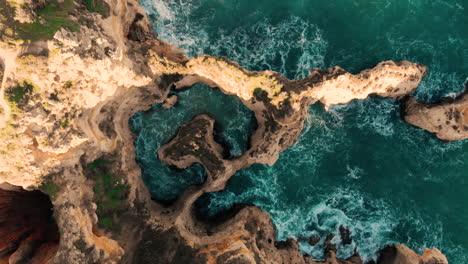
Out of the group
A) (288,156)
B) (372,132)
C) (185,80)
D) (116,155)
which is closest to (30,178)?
(116,155)

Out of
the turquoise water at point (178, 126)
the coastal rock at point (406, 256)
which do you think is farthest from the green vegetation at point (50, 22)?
the coastal rock at point (406, 256)

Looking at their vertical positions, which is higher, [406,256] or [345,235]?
[406,256]

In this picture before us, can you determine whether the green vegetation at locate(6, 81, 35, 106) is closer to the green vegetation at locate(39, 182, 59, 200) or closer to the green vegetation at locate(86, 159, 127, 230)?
the green vegetation at locate(39, 182, 59, 200)

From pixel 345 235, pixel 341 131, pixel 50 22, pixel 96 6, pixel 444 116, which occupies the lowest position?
pixel 345 235

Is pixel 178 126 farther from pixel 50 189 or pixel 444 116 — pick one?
pixel 444 116

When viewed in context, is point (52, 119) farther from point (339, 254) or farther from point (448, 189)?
point (448, 189)

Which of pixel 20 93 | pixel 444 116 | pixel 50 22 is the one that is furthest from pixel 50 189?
pixel 444 116
